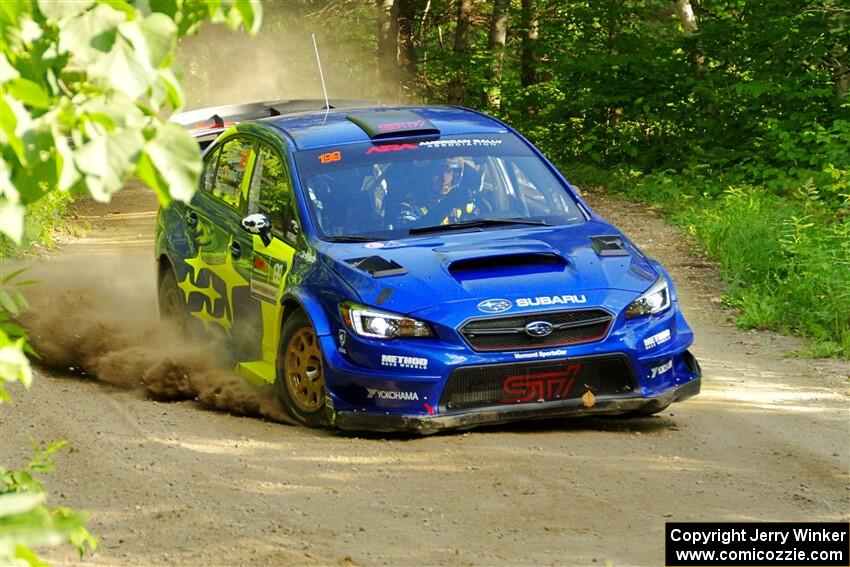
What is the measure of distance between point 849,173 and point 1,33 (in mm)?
12338

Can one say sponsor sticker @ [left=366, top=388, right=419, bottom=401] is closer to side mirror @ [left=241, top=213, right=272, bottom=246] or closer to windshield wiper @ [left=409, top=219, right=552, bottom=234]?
windshield wiper @ [left=409, top=219, right=552, bottom=234]

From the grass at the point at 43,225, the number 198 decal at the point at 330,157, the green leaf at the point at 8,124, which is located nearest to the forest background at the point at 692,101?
the number 198 decal at the point at 330,157

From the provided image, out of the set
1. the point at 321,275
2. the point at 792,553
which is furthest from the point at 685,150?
the point at 792,553

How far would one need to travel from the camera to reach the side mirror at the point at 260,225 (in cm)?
813

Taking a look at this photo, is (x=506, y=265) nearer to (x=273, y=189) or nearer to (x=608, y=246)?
(x=608, y=246)

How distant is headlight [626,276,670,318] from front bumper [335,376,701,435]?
1.52 ft

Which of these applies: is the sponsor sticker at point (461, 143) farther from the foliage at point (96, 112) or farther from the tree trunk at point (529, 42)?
the tree trunk at point (529, 42)

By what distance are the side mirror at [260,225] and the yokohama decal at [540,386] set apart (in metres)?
2.02

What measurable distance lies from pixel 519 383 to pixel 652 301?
3.10ft

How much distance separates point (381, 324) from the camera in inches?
276

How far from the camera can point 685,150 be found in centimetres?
2038

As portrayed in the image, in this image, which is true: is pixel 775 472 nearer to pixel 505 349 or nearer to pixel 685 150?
pixel 505 349

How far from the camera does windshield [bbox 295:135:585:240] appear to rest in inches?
316

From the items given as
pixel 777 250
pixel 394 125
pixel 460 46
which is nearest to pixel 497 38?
pixel 460 46
